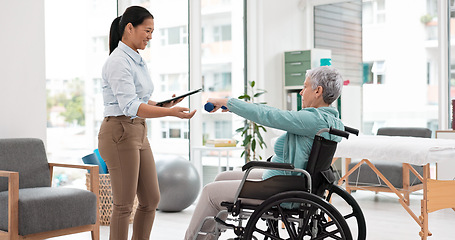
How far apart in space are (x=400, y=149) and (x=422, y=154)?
0.57 ft

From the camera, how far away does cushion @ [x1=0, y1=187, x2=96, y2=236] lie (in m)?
3.07

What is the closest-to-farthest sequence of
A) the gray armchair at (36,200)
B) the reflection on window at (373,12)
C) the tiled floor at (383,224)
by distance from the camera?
the gray armchair at (36,200)
the tiled floor at (383,224)
the reflection on window at (373,12)

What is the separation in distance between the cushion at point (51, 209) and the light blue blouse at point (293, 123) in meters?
1.31

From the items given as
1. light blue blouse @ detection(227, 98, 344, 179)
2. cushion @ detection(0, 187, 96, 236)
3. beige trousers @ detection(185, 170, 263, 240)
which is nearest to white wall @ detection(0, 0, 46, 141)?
cushion @ detection(0, 187, 96, 236)

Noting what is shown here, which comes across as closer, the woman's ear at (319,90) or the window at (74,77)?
the woman's ear at (319,90)

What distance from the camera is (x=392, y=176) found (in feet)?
16.7

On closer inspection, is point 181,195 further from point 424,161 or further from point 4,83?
point 424,161

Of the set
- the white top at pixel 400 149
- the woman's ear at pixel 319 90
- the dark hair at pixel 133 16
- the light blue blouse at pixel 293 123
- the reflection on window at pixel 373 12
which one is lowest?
the white top at pixel 400 149

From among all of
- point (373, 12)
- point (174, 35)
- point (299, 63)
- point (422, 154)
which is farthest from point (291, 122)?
point (373, 12)

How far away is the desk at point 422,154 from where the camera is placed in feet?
10.6

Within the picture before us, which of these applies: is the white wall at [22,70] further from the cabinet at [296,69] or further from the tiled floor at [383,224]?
the cabinet at [296,69]

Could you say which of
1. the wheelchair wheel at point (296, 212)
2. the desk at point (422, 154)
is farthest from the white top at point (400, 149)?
the wheelchair wheel at point (296, 212)

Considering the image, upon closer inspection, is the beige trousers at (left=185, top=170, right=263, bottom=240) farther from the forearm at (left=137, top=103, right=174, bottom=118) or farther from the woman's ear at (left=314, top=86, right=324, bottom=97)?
the woman's ear at (left=314, top=86, right=324, bottom=97)

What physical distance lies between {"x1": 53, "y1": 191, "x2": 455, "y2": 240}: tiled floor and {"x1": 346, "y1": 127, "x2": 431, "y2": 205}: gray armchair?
170 millimetres
